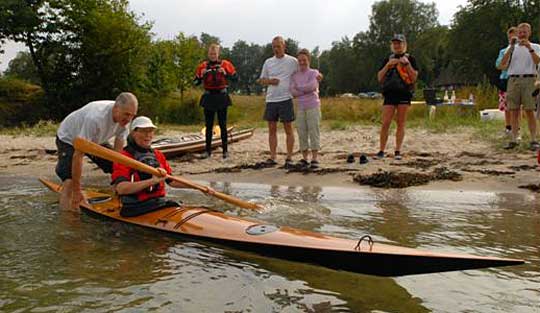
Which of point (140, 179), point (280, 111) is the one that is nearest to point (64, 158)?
point (140, 179)

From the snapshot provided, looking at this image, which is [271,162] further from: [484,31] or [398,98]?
[484,31]

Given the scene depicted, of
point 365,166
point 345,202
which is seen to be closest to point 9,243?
point 345,202

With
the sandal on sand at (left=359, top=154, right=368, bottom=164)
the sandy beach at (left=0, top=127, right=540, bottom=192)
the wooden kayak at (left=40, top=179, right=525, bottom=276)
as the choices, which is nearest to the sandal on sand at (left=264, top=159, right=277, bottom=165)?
the sandy beach at (left=0, top=127, right=540, bottom=192)

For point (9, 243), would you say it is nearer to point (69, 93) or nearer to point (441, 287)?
point (441, 287)

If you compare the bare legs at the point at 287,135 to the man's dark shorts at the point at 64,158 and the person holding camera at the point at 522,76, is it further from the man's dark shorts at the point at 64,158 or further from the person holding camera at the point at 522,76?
the person holding camera at the point at 522,76

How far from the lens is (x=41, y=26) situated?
21.9 m

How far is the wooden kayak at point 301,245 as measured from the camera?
3061mm

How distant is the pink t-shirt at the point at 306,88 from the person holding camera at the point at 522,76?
2.96 metres

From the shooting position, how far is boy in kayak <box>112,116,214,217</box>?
4691 millimetres

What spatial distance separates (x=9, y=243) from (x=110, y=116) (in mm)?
1414

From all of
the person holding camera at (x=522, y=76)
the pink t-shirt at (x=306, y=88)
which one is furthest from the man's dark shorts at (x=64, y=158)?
the person holding camera at (x=522, y=76)

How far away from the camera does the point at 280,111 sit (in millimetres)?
7863

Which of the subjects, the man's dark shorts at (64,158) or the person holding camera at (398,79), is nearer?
the man's dark shorts at (64,158)

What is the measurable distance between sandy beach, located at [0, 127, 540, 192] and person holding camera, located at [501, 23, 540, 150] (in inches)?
24.2
